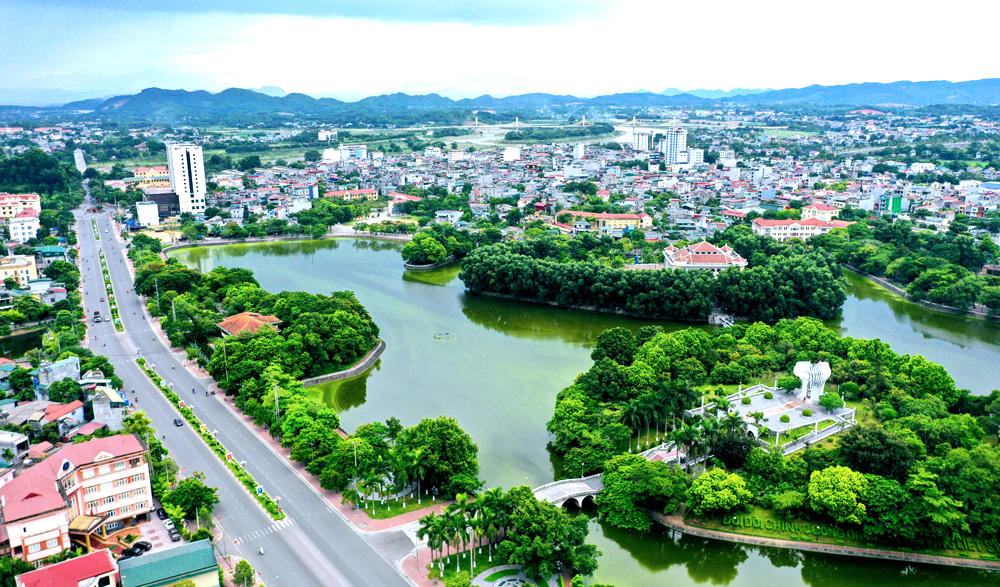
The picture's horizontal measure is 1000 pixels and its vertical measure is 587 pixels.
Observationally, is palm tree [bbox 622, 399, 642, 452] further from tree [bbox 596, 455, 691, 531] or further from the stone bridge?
tree [bbox 596, 455, 691, 531]

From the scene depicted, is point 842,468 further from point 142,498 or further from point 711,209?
point 711,209

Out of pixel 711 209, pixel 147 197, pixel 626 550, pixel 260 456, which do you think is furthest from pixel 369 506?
pixel 147 197

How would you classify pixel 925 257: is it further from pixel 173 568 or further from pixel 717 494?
pixel 173 568

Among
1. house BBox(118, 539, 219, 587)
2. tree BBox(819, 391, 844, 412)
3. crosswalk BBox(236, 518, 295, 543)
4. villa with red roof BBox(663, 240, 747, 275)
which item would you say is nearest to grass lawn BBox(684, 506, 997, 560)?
tree BBox(819, 391, 844, 412)

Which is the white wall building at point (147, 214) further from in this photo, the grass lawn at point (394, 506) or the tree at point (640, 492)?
the tree at point (640, 492)

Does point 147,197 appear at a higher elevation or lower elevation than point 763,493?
higher

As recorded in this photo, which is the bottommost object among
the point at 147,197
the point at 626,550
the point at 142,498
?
the point at 626,550

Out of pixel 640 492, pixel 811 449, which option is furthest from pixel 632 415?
pixel 811 449
